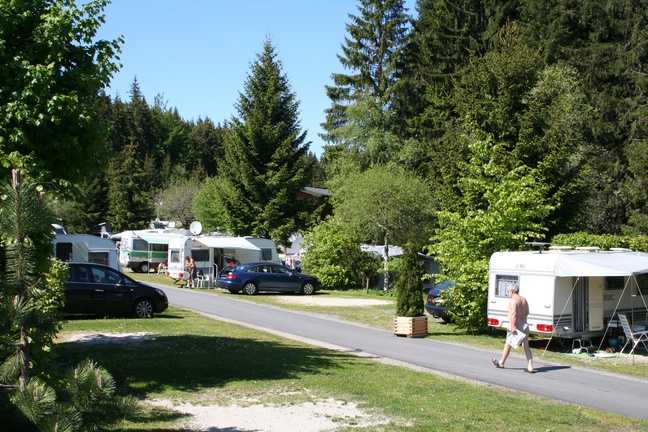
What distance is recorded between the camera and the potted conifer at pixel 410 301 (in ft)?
52.8

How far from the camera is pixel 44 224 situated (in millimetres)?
4594

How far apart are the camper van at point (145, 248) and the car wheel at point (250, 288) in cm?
1385

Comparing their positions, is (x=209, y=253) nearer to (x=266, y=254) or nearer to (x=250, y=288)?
(x=266, y=254)

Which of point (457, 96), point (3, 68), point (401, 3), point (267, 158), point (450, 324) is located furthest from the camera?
point (401, 3)

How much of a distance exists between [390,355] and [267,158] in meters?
28.3

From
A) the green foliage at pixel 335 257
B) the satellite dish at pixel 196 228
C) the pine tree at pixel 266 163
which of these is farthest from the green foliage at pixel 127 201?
the green foliage at pixel 335 257

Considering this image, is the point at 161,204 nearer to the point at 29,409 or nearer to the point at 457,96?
the point at 457,96

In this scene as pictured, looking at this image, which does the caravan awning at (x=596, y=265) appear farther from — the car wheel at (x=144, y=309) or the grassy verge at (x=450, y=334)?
the car wheel at (x=144, y=309)

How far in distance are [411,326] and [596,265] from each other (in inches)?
185

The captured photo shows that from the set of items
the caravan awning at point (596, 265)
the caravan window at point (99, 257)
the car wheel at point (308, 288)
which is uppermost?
the caravan awning at point (596, 265)

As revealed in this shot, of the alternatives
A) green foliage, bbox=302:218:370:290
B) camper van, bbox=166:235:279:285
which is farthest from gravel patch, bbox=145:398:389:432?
green foliage, bbox=302:218:370:290

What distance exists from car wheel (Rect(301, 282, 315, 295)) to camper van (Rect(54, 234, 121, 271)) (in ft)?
28.0

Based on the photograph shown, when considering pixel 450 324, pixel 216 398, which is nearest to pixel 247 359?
pixel 216 398

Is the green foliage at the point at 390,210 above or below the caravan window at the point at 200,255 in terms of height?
above
